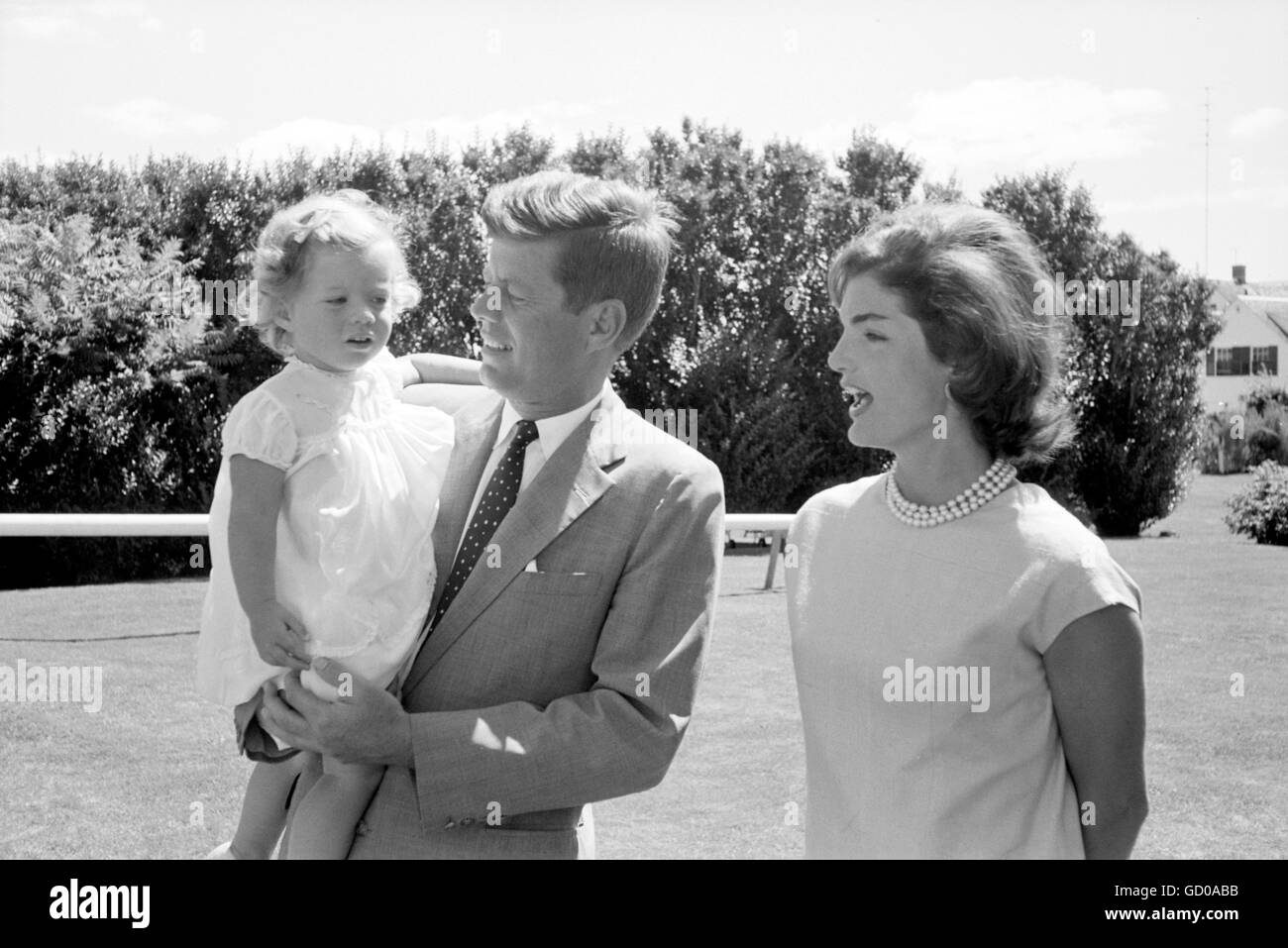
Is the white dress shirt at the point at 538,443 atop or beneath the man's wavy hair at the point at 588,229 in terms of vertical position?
beneath

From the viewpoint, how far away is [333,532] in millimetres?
2445

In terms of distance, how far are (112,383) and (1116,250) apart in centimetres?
1603

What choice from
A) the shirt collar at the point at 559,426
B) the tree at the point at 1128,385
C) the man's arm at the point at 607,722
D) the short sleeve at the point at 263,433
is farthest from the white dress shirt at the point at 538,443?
the tree at the point at 1128,385

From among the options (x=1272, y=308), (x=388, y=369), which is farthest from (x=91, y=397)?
(x=1272, y=308)

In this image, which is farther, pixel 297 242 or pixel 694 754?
pixel 694 754

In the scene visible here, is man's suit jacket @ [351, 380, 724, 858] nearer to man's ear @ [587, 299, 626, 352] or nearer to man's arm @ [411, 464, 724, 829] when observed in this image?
man's arm @ [411, 464, 724, 829]

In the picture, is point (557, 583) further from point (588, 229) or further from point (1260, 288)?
point (1260, 288)

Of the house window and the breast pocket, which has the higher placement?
the house window

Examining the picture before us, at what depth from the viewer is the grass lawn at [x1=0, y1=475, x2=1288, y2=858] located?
6023 mm

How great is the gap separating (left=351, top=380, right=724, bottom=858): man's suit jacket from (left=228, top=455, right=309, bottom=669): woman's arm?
9.3 inches

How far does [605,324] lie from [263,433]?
2.20 feet

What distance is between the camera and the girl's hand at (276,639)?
2363mm

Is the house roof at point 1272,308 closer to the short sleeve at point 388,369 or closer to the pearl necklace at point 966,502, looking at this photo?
the pearl necklace at point 966,502

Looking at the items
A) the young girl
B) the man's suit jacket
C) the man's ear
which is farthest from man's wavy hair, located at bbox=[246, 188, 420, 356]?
the man's suit jacket
